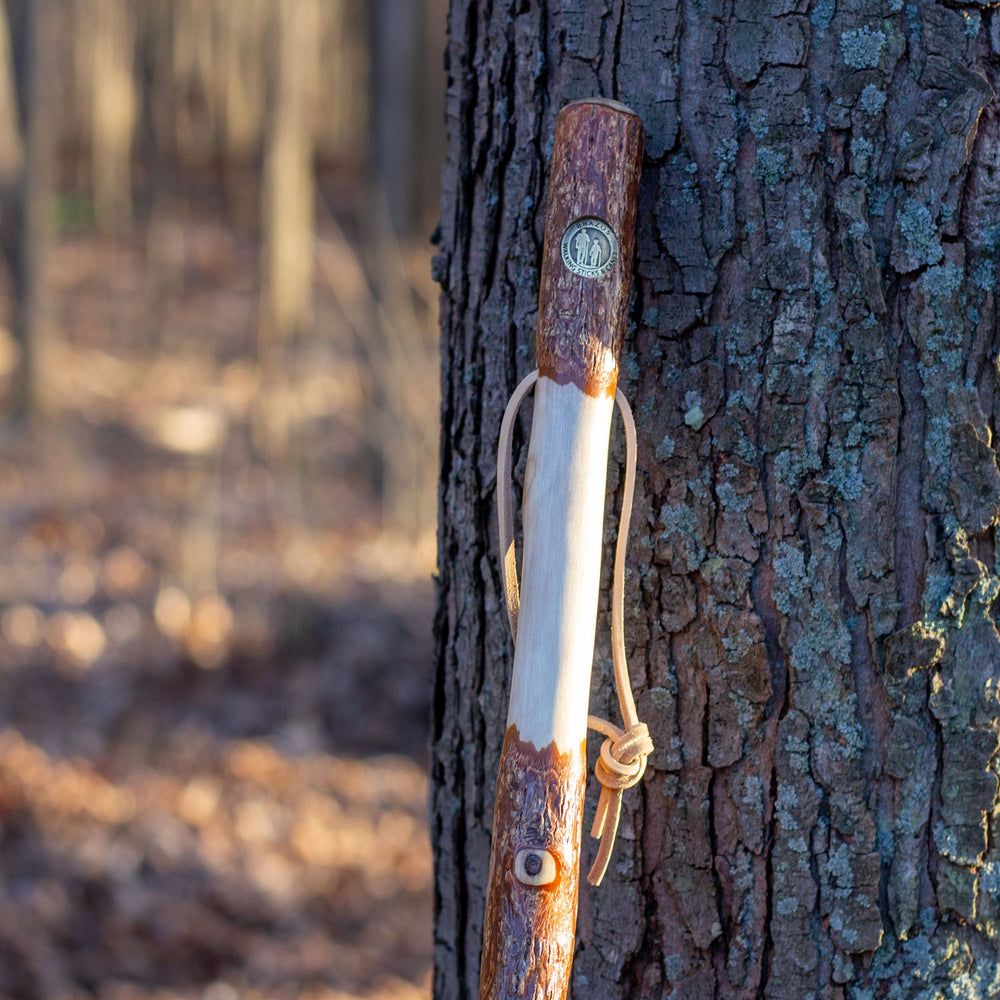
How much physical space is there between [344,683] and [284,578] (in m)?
1.19

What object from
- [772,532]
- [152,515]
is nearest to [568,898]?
[772,532]

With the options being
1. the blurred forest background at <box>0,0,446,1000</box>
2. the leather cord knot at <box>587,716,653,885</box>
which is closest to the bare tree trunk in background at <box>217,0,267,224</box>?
the blurred forest background at <box>0,0,446,1000</box>

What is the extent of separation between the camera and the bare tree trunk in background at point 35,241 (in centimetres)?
908

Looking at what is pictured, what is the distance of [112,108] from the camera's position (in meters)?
19.7

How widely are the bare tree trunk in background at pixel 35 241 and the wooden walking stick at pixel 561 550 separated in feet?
30.9

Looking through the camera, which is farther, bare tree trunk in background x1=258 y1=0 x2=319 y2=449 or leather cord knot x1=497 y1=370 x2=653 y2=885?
bare tree trunk in background x1=258 y1=0 x2=319 y2=449

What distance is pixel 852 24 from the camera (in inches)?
46.4

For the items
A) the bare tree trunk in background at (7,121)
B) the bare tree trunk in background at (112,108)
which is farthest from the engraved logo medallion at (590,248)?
the bare tree trunk in background at (112,108)

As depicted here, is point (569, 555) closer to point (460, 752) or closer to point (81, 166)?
point (460, 752)

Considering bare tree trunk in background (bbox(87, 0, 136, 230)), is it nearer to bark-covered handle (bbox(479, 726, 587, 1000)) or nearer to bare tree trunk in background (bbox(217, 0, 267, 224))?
bare tree trunk in background (bbox(217, 0, 267, 224))

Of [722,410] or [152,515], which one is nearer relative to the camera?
[722,410]

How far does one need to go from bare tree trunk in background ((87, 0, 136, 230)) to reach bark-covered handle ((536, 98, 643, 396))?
18296mm

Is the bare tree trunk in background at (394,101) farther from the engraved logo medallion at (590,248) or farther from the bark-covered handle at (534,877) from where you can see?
the bark-covered handle at (534,877)

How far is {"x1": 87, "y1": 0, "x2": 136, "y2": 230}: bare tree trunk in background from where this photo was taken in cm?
1756
